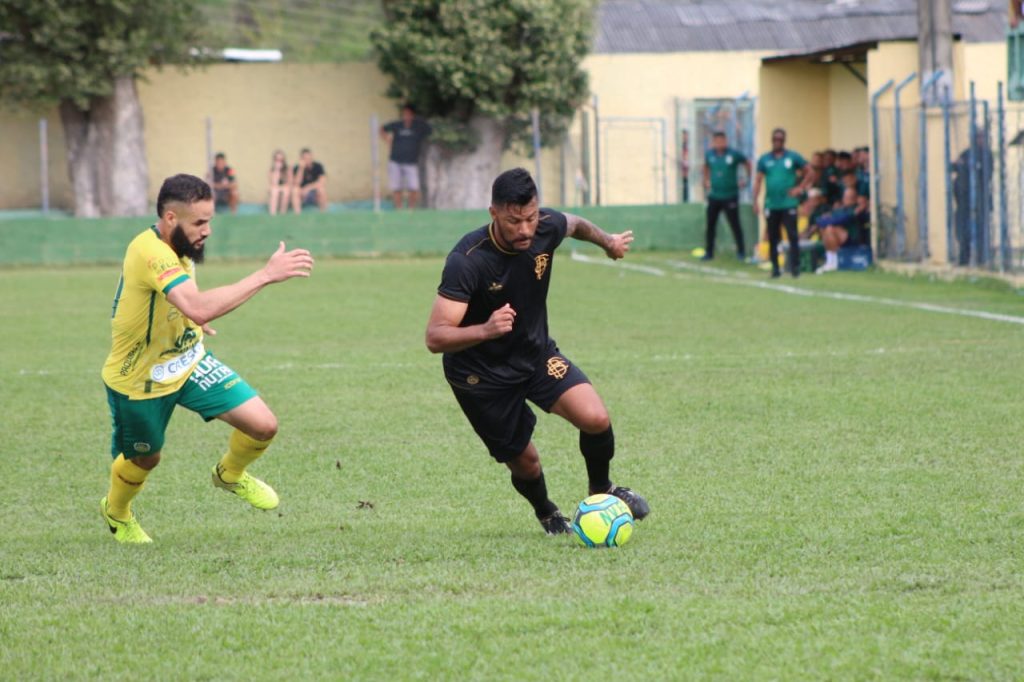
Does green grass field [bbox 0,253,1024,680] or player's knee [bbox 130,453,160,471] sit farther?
player's knee [bbox 130,453,160,471]

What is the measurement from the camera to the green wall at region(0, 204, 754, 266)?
26750 millimetres

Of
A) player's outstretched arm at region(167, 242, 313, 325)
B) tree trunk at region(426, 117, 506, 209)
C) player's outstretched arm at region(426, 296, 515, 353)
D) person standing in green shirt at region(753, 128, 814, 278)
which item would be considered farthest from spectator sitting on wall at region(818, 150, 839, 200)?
player's outstretched arm at region(167, 242, 313, 325)

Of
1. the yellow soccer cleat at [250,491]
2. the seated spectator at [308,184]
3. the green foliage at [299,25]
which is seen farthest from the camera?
the green foliage at [299,25]

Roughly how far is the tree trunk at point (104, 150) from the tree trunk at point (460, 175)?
19.1 feet

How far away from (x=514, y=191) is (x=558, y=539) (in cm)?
149

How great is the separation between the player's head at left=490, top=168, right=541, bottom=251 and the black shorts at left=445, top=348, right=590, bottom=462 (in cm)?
58

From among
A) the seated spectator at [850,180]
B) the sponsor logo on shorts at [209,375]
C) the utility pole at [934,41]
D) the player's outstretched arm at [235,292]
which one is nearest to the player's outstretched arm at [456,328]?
the player's outstretched arm at [235,292]

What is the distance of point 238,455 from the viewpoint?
6816 mm

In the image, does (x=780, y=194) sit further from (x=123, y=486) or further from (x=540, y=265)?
(x=123, y=486)

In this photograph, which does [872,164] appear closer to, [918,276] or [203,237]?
[918,276]

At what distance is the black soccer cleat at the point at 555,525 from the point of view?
6512 mm

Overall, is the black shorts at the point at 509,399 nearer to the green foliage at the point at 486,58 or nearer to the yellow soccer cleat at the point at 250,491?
the yellow soccer cleat at the point at 250,491

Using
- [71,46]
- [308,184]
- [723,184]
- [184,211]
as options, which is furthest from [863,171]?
[184,211]

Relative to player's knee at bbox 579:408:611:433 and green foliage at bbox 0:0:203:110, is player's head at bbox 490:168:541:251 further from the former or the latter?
green foliage at bbox 0:0:203:110
